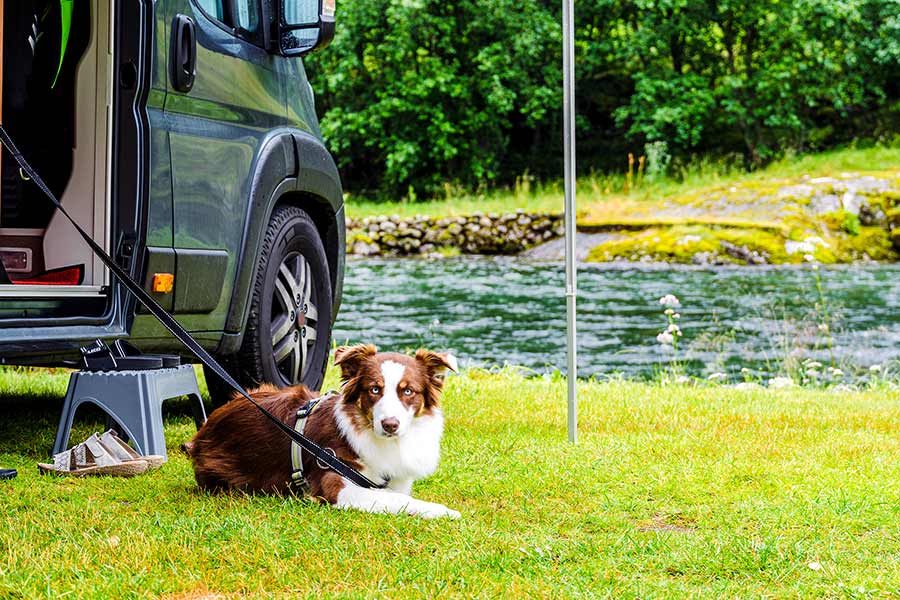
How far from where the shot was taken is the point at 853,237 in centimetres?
1797

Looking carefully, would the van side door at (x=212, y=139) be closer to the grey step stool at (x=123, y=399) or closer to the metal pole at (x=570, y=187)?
the grey step stool at (x=123, y=399)

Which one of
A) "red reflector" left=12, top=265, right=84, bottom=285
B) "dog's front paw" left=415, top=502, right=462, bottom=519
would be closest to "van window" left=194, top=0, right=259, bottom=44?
"red reflector" left=12, top=265, right=84, bottom=285

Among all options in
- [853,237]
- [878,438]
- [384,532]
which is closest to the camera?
[384,532]

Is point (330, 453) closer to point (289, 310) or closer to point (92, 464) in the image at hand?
point (92, 464)

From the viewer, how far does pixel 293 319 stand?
518cm

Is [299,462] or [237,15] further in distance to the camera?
[237,15]

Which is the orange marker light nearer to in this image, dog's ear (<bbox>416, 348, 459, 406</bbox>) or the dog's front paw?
dog's ear (<bbox>416, 348, 459, 406</bbox>)

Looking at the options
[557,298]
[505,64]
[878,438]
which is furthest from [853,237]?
[878,438]

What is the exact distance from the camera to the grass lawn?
2.64 meters

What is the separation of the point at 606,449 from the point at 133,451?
1.86 meters

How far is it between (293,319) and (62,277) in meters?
1.14

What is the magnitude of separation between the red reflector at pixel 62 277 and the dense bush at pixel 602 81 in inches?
889

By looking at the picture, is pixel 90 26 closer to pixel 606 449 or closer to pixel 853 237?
pixel 606 449

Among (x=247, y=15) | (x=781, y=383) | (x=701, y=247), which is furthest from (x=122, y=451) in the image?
(x=701, y=247)
